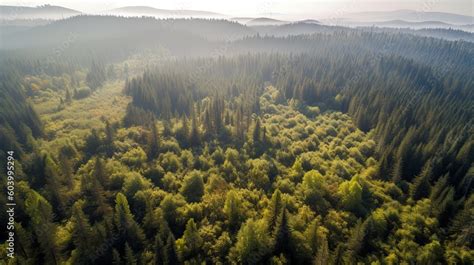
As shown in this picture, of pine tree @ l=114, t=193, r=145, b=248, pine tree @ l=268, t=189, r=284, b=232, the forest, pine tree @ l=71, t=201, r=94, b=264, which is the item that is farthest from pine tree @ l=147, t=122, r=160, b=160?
pine tree @ l=268, t=189, r=284, b=232

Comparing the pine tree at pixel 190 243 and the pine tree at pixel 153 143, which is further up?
the pine tree at pixel 153 143

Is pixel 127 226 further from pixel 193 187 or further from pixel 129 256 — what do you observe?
pixel 193 187

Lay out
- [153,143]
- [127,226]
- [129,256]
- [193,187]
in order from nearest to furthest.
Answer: [129,256] → [127,226] → [193,187] → [153,143]

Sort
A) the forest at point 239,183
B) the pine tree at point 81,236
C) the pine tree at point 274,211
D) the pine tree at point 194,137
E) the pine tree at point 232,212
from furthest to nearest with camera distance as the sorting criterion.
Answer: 1. the pine tree at point 194,137
2. the pine tree at point 232,212
3. the pine tree at point 274,211
4. the forest at point 239,183
5. the pine tree at point 81,236

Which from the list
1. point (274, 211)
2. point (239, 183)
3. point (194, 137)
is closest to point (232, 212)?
point (274, 211)

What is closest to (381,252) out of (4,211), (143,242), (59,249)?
(143,242)

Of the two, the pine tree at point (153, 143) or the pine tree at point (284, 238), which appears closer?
the pine tree at point (284, 238)

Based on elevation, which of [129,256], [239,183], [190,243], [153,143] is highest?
[153,143]

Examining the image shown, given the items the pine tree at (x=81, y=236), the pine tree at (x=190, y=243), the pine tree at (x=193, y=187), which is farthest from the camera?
the pine tree at (x=193, y=187)

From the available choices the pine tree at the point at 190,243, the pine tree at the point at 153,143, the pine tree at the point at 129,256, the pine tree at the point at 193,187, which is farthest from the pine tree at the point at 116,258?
the pine tree at the point at 153,143

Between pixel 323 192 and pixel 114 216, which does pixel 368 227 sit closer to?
pixel 323 192

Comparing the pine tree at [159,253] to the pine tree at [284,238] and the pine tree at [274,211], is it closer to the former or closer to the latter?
the pine tree at [284,238]

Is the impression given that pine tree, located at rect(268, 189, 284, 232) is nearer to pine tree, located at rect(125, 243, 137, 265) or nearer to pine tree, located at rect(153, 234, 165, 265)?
pine tree, located at rect(153, 234, 165, 265)
